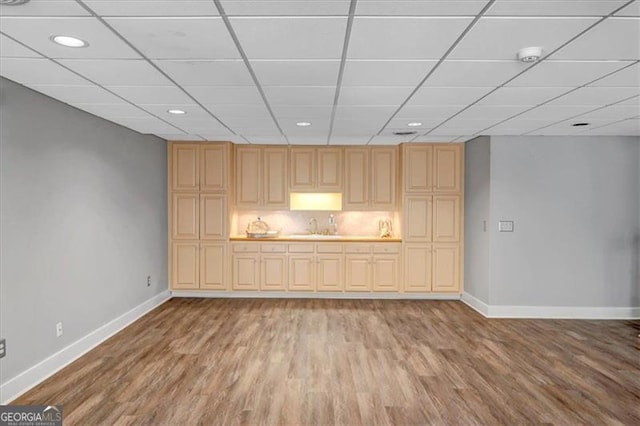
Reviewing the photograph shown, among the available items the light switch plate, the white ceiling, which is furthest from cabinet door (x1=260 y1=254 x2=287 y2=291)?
the light switch plate

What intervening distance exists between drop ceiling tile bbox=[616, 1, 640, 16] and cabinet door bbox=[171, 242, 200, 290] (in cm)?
583

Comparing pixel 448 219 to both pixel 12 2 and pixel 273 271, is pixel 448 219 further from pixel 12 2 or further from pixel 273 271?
pixel 12 2

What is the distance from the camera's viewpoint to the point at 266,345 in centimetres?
439

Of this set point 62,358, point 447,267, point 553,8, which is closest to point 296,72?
point 553,8

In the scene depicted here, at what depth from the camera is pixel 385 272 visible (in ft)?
21.5

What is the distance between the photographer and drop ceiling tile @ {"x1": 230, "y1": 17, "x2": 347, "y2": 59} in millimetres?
2154

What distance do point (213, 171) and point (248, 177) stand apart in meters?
0.56

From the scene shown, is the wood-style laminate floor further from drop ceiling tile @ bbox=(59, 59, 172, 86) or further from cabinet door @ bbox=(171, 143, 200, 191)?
drop ceiling tile @ bbox=(59, 59, 172, 86)

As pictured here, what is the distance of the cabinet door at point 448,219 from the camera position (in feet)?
21.4

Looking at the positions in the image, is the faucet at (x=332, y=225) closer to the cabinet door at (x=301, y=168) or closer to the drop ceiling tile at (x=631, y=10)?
the cabinet door at (x=301, y=168)

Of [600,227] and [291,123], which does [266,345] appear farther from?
[600,227]

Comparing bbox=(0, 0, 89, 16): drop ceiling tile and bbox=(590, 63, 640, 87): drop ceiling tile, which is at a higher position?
bbox=(0, 0, 89, 16): drop ceiling tile

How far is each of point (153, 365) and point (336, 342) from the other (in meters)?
1.81

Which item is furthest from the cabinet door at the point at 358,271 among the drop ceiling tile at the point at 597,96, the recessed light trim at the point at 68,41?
the recessed light trim at the point at 68,41
